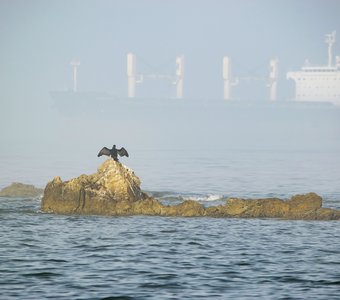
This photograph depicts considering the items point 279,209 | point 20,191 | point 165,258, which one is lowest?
point 165,258

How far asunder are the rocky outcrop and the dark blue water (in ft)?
3.98

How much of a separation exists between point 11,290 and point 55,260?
465 centimetres

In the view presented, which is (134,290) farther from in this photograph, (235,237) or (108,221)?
(108,221)

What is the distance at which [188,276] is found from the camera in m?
31.5

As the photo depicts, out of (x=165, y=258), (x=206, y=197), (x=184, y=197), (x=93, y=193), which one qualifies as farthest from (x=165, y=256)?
(x=206, y=197)

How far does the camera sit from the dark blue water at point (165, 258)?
2952 cm

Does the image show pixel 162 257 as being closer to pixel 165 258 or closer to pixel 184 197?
A: pixel 165 258

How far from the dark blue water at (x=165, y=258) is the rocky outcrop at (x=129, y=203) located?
3.98 feet

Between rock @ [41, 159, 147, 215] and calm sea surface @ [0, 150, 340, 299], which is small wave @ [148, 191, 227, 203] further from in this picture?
rock @ [41, 159, 147, 215]

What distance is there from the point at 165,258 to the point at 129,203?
11801 mm

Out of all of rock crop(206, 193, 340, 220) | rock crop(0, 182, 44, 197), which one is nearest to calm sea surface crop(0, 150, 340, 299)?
rock crop(206, 193, 340, 220)

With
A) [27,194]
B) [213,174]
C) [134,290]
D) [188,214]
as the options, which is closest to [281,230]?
[188,214]

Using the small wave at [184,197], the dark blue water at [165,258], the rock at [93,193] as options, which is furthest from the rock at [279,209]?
the small wave at [184,197]

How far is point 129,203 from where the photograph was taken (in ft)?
152
